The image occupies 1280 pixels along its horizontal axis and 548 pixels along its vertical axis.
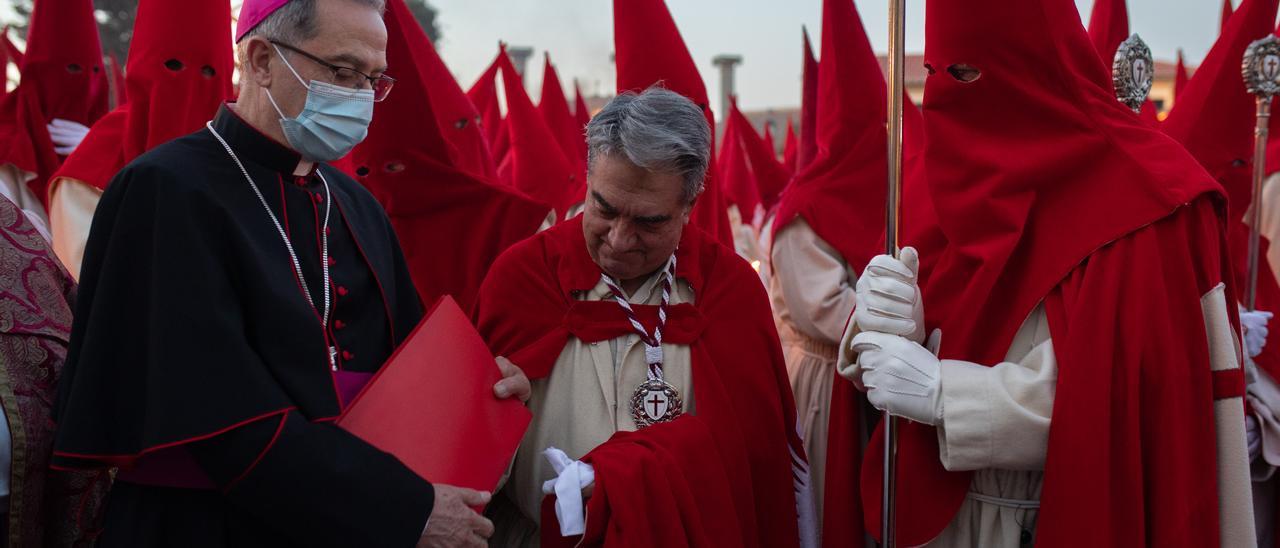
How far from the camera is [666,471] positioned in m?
2.62

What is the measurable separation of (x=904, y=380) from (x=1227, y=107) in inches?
120

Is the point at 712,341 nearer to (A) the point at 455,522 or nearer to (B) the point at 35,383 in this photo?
(A) the point at 455,522

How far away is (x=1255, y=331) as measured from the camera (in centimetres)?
359

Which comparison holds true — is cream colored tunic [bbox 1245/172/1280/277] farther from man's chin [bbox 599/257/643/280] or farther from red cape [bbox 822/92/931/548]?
man's chin [bbox 599/257/643/280]

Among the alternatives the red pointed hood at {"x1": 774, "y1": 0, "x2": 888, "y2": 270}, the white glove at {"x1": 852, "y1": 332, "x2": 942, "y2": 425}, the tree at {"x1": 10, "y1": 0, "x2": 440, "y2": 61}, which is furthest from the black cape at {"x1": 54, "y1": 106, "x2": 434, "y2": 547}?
the tree at {"x1": 10, "y1": 0, "x2": 440, "y2": 61}

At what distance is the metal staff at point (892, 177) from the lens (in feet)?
9.27

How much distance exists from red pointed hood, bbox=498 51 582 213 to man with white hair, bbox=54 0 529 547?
4690 mm

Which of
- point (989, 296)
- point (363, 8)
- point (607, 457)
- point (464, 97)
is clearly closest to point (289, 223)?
point (363, 8)

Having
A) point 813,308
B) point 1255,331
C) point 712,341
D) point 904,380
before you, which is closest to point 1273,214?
point 1255,331

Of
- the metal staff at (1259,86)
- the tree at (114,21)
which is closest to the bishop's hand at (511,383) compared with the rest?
the metal staff at (1259,86)

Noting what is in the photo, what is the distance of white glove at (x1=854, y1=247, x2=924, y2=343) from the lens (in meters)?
2.82

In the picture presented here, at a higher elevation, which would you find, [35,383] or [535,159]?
[535,159]

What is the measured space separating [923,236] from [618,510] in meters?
1.51

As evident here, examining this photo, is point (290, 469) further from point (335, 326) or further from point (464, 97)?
point (464, 97)
